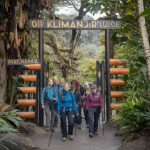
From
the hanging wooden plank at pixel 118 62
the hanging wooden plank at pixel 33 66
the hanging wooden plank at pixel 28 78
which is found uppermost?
the hanging wooden plank at pixel 118 62

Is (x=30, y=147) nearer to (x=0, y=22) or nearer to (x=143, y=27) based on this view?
(x=143, y=27)

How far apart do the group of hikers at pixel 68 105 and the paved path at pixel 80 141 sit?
0.27 metres

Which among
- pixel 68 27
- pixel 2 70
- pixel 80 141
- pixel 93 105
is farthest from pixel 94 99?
pixel 2 70

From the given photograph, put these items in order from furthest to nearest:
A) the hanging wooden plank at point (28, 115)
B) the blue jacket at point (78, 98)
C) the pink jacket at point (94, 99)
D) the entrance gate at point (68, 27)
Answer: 1. the entrance gate at point (68, 27)
2. the hanging wooden plank at point (28, 115)
3. the blue jacket at point (78, 98)
4. the pink jacket at point (94, 99)

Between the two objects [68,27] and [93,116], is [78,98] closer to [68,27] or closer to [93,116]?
[93,116]

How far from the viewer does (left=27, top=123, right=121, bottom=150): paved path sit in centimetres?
983

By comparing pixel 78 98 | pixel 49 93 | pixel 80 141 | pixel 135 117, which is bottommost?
pixel 80 141

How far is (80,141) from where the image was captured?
10.6m

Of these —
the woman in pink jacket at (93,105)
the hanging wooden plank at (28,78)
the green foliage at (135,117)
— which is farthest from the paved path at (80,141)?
the hanging wooden plank at (28,78)

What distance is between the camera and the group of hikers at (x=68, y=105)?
10547 millimetres

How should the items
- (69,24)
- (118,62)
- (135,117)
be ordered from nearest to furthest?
(135,117), (69,24), (118,62)

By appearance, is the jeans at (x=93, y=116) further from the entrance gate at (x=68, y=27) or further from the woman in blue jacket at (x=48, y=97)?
the entrance gate at (x=68, y=27)

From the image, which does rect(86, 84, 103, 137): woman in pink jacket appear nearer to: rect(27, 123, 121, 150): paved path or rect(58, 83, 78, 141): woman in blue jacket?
rect(27, 123, 121, 150): paved path

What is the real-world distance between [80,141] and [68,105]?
1025mm
